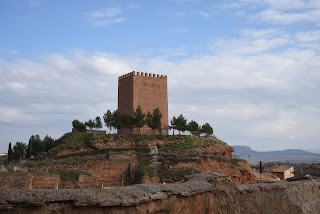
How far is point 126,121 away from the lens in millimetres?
34969

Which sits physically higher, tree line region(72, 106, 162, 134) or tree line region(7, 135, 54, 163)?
tree line region(72, 106, 162, 134)

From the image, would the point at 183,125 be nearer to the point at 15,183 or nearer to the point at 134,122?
the point at 134,122

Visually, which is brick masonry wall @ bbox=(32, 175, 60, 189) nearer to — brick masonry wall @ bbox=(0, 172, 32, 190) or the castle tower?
brick masonry wall @ bbox=(0, 172, 32, 190)

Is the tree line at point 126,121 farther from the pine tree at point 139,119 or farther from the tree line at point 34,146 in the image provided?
the tree line at point 34,146

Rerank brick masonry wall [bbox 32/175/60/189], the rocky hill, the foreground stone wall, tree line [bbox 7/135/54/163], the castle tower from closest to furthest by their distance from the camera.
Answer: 1. the foreground stone wall
2. brick masonry wall [bbox 32/175/60/189]
3. the rocky hill
4. tree line [bbox 7/135/54/163]
5. the castle tower

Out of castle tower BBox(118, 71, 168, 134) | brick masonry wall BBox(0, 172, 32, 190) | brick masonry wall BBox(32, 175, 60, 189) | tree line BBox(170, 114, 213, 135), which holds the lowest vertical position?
brick masonry wall BBox(32, 175, 60, 189)

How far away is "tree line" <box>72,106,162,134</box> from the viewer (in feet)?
115

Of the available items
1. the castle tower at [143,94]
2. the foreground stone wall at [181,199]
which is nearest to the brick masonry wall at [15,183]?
the foreground stone wall at [181,199]

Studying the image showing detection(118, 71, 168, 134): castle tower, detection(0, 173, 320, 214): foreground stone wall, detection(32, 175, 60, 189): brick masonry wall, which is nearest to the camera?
detection(0, 173, 320, 214): foreground stone wall

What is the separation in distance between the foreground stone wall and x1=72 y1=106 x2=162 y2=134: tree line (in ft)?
95.9

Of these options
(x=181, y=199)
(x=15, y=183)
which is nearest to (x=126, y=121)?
(x=15, y=183)

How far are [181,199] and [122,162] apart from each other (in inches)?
781

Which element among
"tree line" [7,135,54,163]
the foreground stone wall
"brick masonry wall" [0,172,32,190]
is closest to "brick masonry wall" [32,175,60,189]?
"brick masonry wall" [0,172,32,190]

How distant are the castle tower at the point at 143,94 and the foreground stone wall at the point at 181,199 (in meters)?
31.1
